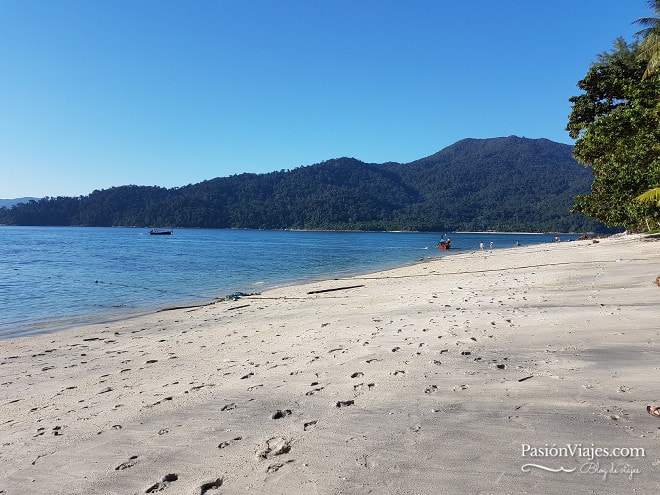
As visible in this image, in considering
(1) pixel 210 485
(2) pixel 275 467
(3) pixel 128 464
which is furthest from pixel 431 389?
(3) pixel 128 464

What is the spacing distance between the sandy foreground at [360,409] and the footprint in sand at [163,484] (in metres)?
0.02

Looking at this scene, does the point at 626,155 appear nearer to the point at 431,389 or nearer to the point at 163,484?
the point at 431,389

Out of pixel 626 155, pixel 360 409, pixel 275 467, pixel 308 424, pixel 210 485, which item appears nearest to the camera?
pixel 210 485

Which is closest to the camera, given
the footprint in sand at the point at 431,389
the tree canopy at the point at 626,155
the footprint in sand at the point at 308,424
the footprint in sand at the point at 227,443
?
the footprint in sand at the point at 227,443

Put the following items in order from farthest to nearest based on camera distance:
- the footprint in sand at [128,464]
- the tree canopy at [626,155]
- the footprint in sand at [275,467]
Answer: the tree canopy at [626,155], the footprint in sand at [128,464], the footprint in sand at [275,467]

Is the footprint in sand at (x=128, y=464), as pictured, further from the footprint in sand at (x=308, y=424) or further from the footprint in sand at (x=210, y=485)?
the footprint in sand at (x=308, y=424)

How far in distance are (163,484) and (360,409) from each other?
2.12m

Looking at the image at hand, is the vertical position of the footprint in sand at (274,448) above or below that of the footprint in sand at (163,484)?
above

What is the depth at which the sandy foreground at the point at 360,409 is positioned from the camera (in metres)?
3.43

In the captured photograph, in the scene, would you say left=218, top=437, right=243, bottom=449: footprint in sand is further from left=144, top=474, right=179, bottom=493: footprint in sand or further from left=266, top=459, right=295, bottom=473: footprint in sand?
left=266, top=459, right=295, bottom=473: footprint in sand

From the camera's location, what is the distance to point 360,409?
475 centimetres

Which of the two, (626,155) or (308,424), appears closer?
(308,424)

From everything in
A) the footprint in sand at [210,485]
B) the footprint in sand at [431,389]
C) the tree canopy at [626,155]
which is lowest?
the footprint in sand at [210,485]

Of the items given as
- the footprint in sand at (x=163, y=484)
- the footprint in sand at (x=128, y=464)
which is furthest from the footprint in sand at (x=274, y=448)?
the footprint in sand at (x=128, y=464)
